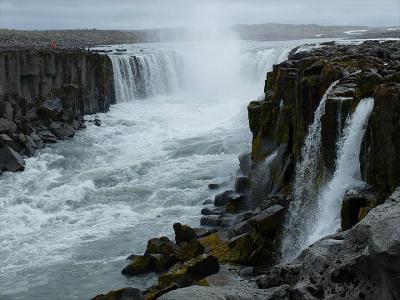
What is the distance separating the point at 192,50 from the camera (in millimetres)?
65562

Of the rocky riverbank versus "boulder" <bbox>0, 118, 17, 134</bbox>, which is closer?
the rocky riverbank

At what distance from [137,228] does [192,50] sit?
47.2 metres

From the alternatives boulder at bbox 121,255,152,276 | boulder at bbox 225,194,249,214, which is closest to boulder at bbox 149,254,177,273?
boulder at bbox 121,255,152,276

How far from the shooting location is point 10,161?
2884 centimetres

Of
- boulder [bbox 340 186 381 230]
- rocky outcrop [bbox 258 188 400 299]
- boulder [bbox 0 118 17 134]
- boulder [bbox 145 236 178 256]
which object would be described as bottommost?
boulder [bbox 145 236 178 256]

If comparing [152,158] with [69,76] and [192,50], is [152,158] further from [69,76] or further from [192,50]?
[192,50]

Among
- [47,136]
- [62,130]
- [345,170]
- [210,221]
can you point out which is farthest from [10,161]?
[345,170]

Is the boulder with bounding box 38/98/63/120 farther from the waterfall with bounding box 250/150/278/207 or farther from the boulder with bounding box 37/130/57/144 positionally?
the waterfall with bounding box 250/150/278/207

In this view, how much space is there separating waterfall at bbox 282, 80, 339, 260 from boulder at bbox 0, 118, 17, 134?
64.9ft

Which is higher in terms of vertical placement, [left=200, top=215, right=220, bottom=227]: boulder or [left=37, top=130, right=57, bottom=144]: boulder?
[left=37, top=130, right=57, bottom=144]: boulder

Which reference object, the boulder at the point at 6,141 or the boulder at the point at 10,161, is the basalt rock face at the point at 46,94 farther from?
the boulder at the point at 10,161

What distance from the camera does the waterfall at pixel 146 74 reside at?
48.5 m

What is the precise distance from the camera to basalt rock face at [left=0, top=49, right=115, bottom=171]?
33.9 meters

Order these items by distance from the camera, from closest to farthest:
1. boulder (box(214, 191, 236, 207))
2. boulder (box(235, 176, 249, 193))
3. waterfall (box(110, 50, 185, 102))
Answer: boulder (box(214, 191, 236, 207))
boulder (box(235, 176, 249, 193))
waterfall (box(110, 50, 185, 102))
